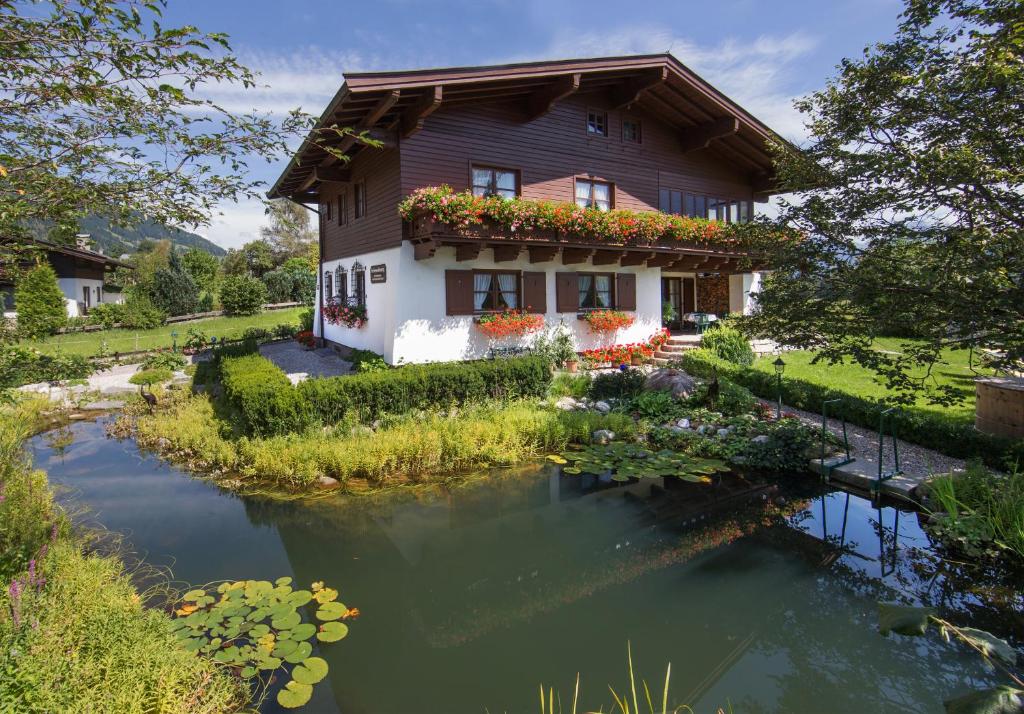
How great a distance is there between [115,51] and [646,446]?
8.02 meters

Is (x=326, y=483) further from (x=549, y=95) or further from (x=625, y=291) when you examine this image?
(x=625, y=291)

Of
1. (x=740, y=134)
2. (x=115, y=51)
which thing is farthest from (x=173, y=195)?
(x=740, y=134)

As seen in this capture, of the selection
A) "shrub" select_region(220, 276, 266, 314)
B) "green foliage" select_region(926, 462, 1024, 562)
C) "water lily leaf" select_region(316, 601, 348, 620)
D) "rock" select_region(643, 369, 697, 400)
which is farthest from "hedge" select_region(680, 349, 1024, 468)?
"shrub" select_region(220, 276, 266, 314)

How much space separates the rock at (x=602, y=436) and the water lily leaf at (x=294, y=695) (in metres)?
6.30

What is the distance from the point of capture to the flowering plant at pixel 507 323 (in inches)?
535

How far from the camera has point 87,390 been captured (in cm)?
1319

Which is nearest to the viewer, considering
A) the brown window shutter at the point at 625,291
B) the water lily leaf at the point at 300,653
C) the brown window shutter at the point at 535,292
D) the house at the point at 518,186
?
the water lily leaf at the point at 300,653

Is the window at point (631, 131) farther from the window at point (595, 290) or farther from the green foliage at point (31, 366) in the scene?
the green foliage at point (31, 366)


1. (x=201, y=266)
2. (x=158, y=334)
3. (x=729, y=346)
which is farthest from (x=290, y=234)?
(x=729, y=346)

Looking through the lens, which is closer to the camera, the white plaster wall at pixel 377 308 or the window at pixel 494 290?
the white plaster wall at pixel 377 308

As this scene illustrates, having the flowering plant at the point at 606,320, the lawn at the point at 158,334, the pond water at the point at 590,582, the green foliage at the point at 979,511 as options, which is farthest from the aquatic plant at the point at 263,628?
the lawn at the point at 158,334

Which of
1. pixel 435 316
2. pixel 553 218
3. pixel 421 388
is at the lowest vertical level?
pixel 421 388

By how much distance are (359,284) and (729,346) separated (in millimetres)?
10058

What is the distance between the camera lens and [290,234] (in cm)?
4644
